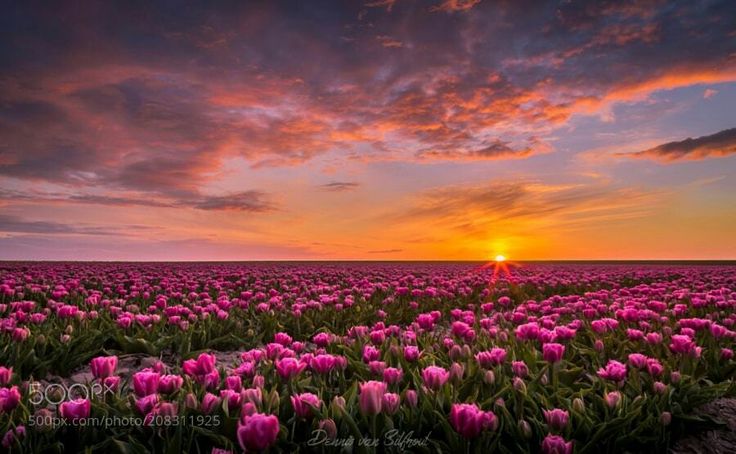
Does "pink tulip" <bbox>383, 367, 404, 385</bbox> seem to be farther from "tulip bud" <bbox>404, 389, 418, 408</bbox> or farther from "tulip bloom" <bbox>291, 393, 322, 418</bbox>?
"tulip bloom" <bbox>291, 393, 322, 418</bbox>

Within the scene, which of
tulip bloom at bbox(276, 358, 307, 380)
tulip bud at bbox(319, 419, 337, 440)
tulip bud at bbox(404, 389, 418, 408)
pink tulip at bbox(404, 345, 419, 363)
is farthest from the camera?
pink tulip at bbox(404, 345, 419, 363)

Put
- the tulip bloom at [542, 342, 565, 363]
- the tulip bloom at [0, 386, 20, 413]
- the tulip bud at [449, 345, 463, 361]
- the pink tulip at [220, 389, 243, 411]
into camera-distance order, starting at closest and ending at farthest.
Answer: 1. the tulip bloom at [0, 386, 20, 413]
2. the pink tulip at [220, 389, 243, 411]
3. the tulip bloom at [542, 342, 565, 363]
4. the tulip bud at [449, 345, 463, 361]

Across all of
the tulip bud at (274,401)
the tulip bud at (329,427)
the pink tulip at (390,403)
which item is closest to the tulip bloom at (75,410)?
the tulip bud at (274,401)

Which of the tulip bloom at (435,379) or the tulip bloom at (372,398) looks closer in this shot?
the tulip bloom at (372,398)

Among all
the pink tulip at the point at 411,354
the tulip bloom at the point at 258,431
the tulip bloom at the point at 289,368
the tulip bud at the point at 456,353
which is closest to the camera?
the tulip bloom at the point at 258,431

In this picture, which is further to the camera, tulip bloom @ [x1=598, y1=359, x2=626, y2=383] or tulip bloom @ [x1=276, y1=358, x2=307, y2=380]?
tulip bloom @ [x1=598, y1=359, x2=626, y2=383]

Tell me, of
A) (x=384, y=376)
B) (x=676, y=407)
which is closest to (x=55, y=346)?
(x=384, y=376)

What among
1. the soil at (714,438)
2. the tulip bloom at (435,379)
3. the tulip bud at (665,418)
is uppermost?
the tulip bloom at (435,379)

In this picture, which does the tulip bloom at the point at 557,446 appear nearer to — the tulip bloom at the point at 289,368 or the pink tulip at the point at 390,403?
the pink tulip at the point at 390,403

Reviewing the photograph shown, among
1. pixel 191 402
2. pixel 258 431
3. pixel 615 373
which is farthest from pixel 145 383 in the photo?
pixel 615 373

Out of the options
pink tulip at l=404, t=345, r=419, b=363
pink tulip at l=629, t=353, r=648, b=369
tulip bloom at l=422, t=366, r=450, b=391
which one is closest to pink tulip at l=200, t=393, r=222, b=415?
tulip bloom at l=422, t=366, r=450, b=391

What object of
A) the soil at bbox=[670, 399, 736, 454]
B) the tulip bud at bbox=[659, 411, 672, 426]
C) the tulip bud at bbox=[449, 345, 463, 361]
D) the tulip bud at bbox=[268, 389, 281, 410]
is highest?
the tulip bud at bbox=[449, 345, 463, 361]

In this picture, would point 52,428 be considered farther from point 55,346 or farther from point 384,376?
point 55,346

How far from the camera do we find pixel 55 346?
6.29 metres
